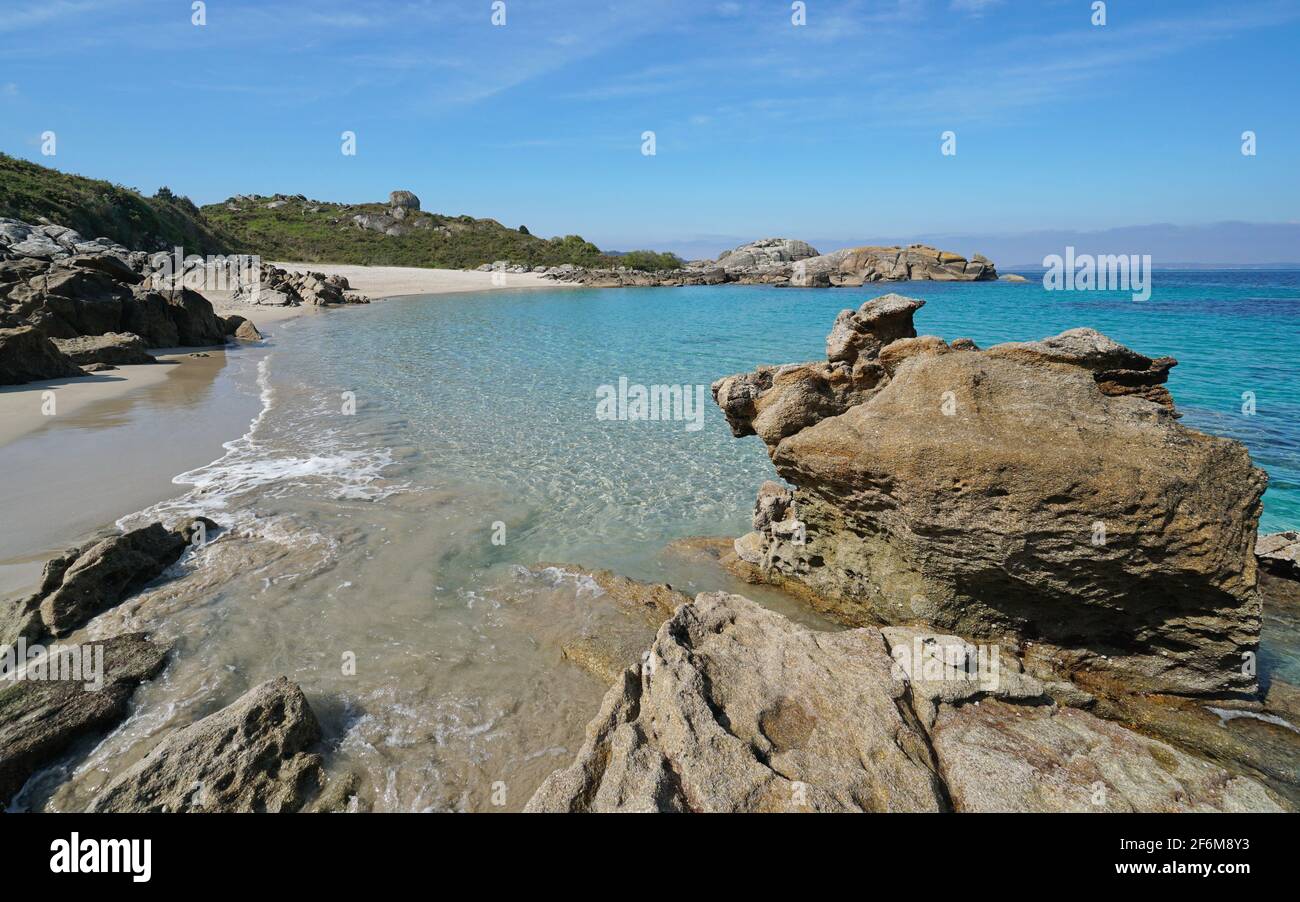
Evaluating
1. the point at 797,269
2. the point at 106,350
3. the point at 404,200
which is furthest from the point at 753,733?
the point at 404,200

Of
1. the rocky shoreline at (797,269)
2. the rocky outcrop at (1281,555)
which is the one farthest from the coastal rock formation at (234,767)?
the rocky shoreline at (797,269)

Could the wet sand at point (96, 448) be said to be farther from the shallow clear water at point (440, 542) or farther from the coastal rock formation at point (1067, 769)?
the coastal rock formation at point (1067, 769)

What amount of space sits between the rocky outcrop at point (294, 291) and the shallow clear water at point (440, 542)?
25.5 meters

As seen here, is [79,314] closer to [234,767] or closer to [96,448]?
[96,448]

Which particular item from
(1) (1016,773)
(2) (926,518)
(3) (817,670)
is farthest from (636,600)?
(1) (1016,773)

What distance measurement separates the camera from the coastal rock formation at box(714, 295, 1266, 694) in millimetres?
5508

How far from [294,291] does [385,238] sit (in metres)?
61.8

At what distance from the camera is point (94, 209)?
47.4 metres

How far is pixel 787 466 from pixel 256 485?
9524mm

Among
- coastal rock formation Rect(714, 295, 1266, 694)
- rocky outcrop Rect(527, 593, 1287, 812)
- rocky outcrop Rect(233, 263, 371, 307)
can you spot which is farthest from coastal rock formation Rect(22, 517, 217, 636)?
rocky outcrop Rect(233, 263, 371, 307)

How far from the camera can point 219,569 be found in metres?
8.23

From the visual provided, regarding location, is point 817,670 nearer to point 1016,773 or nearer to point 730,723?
point 730,723

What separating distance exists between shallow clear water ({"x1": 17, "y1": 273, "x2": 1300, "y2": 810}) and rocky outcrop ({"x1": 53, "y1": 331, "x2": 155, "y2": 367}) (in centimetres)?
385

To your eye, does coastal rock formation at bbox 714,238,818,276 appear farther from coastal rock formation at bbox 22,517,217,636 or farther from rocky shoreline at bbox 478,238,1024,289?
coastal rock formation at bbox 22,517,217,636
